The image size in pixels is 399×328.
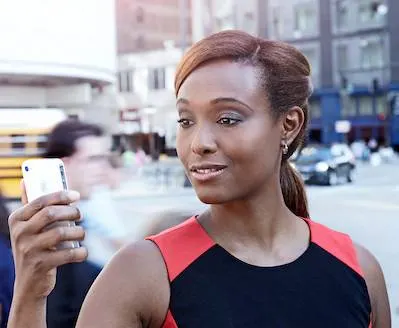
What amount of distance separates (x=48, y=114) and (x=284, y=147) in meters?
14.4

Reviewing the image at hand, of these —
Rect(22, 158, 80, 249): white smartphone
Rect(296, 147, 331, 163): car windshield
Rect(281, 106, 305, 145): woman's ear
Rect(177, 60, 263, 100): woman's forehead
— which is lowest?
Rect(296, 147, 331, 163): car windshield

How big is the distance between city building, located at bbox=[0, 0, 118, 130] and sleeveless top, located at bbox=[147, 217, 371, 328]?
72.4 feet

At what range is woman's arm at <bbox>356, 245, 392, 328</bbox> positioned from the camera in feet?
5.23

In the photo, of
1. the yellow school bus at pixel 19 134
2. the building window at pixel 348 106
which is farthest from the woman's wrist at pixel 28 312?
the building window at pixel 348 106

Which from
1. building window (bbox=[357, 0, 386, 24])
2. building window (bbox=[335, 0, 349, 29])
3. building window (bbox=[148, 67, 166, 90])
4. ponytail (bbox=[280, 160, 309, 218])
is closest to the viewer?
ponytail (bbox=[280, 160, 309, 218])

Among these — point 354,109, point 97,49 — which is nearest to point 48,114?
point 97,49

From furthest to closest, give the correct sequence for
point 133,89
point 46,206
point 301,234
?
point 133,89
point 301,234
point 46,206

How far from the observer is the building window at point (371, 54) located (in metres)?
37.9

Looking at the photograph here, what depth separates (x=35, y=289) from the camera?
1.25m

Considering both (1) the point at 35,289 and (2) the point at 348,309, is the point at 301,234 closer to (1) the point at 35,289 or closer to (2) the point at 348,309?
(2) the point at 348,309

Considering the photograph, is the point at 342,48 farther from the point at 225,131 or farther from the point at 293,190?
the point at 225,131

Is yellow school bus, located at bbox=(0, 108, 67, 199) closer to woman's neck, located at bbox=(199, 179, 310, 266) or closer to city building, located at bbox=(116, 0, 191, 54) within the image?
woman's neck, located at bbox=(199, 179, 310, 266)

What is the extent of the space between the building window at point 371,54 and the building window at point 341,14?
1.62 m

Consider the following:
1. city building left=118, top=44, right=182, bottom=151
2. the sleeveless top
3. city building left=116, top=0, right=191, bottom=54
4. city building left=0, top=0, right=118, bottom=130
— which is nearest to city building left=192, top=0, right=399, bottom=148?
city building left=118, top=44, right=182, bottom=151
